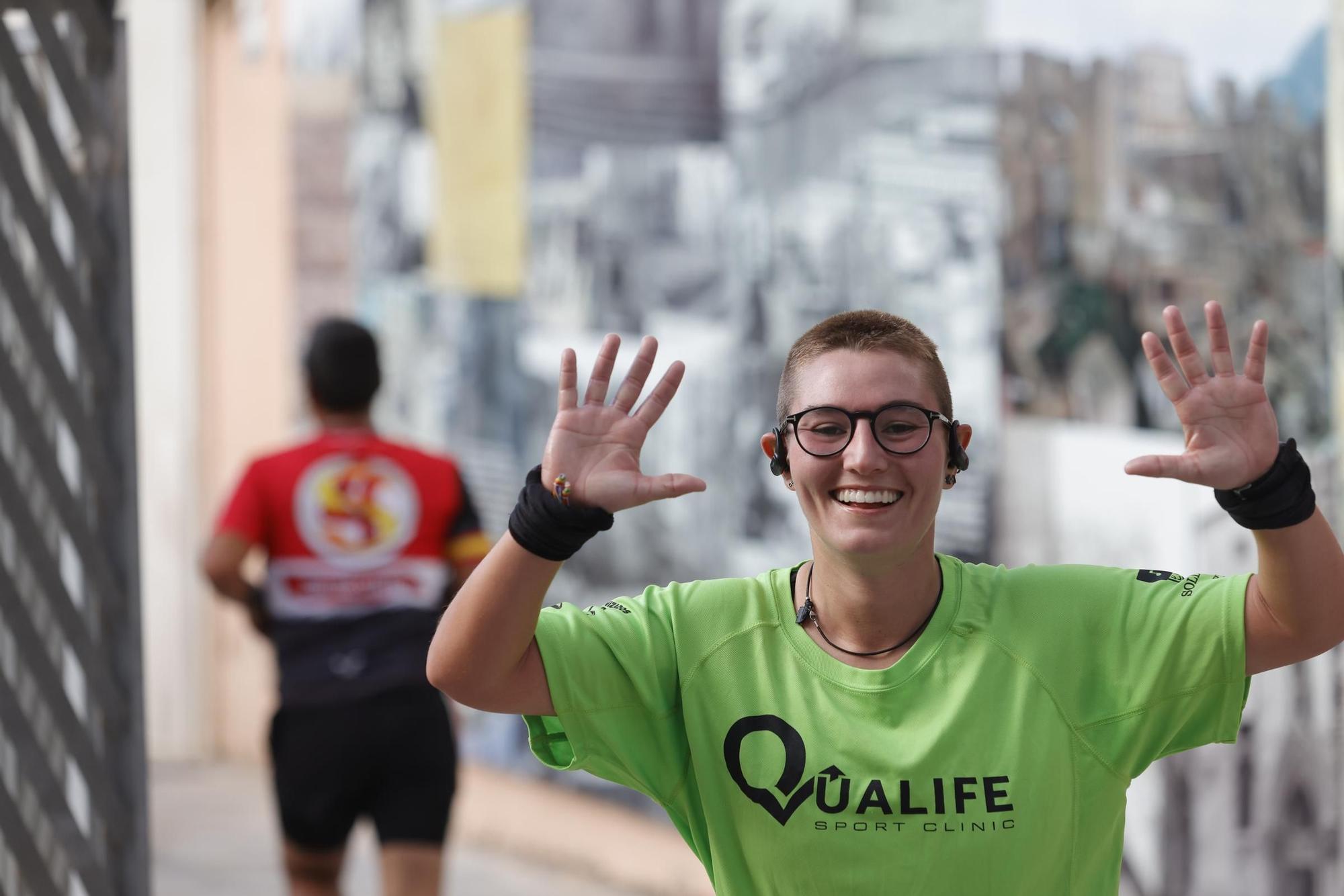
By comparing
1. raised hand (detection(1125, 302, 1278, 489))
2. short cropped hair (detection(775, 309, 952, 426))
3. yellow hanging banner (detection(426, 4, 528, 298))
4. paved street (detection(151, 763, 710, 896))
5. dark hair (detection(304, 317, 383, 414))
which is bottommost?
paved street (detection(151, 763, 710, 896))

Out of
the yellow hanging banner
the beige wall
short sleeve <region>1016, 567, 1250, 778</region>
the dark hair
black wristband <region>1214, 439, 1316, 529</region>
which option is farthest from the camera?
the beige wall

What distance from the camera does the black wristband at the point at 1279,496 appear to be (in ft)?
7.23

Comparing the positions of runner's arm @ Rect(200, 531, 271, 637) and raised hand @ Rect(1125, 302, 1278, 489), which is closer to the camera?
raised hand @ Rect(1125, 302, 1278, 489)

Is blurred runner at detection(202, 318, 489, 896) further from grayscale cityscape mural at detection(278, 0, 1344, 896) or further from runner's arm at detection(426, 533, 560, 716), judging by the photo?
runner's arm at detection(426, 533, 560, 716)

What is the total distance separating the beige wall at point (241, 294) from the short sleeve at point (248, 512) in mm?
4525

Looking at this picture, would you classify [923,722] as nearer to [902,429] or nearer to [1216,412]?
[902,429]

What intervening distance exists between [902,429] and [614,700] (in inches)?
21.0

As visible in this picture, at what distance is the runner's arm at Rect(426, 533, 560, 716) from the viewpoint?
7.51 ft

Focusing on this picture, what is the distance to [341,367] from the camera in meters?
4.58

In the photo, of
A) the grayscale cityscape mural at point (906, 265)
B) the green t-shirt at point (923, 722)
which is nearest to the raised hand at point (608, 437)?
the green t-shirt at point (923, 722)

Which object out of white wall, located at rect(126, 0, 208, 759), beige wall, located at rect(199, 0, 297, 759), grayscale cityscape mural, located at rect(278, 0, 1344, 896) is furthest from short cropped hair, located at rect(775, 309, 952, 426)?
white wall, located at rect(126, 0, 208, 759)

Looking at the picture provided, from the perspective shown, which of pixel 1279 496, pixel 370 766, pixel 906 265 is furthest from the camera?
pixel 906 265

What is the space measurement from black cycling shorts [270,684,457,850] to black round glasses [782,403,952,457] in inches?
93.2

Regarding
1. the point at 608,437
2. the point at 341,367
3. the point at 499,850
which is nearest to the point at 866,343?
the point at 608,437
